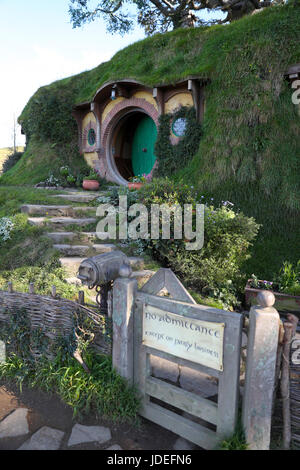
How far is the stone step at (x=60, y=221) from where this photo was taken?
6.28 meters

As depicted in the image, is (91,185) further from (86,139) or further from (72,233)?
(72,233)

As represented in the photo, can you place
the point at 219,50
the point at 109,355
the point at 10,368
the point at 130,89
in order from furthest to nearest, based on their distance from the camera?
the point at 130,89
the point at 219,50
the point at 10,368
the point at 109,355

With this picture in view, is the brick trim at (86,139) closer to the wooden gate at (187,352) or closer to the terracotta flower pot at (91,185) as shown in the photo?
the terracotta flower pot at (91,185)

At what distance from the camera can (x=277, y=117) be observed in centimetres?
688

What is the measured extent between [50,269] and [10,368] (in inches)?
73.3

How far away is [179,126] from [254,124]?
233 cm

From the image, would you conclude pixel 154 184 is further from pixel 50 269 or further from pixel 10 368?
pixel 10 368

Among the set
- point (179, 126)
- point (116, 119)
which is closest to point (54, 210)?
point (179, 126)

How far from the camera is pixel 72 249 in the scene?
5551 millimetres

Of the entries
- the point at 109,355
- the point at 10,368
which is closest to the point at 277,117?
the point at 109,355

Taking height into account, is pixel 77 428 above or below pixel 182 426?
below

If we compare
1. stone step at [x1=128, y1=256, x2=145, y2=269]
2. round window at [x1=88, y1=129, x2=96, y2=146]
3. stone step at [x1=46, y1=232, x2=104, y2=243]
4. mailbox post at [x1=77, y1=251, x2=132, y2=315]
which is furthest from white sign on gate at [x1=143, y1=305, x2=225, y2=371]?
round window at [x1=88, y1=129, x2=96, y2=146]

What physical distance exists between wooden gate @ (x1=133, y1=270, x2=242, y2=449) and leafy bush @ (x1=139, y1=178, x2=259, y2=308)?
246 centimetres

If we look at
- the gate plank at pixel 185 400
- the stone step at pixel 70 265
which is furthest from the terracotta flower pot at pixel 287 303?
the gate plank at pixel 185 400
